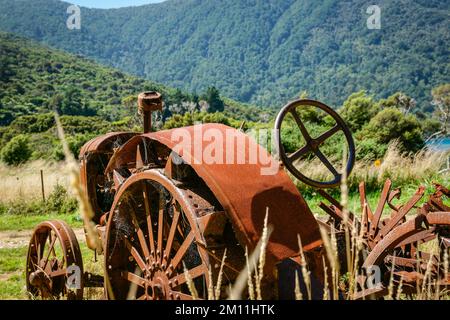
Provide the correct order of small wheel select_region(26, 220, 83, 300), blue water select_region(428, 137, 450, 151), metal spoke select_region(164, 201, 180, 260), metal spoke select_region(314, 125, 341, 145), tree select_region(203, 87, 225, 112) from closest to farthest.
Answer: metal spoke select_region(164, 201, 180, 260)
metal spoke select_region(314, 125, 341, 145)
small wheel select_region(26, 220, 83, 300)
blue water select_region(428, 137, 450, 151)
tree select_region(203, 87, 225, 112)

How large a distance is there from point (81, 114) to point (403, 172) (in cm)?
3719

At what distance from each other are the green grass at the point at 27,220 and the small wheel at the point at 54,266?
463 cm

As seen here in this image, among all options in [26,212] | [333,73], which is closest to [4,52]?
[26,212]

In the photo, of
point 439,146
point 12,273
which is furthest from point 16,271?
point 439,146

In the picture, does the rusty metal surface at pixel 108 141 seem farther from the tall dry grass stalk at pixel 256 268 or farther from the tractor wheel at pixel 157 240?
the tall dry grass stalk at pixel 256 268

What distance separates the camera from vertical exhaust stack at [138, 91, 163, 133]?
11.9 ft

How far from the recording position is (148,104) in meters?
3.63

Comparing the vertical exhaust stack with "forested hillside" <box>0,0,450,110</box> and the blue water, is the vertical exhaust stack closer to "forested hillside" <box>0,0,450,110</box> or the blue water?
the blue water

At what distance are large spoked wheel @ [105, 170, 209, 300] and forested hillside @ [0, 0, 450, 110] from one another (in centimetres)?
6249

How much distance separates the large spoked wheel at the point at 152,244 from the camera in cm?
251

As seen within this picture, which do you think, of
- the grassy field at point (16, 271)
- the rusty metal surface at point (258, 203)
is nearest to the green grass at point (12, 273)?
the grassy field at point (16, 271)

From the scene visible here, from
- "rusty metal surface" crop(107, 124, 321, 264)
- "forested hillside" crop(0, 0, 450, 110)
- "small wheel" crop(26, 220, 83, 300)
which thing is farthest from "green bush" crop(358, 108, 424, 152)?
"forested hillside" crop(0, 0, 450, 110)

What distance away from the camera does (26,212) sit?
32.8 ft

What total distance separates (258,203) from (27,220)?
841 centimetres
